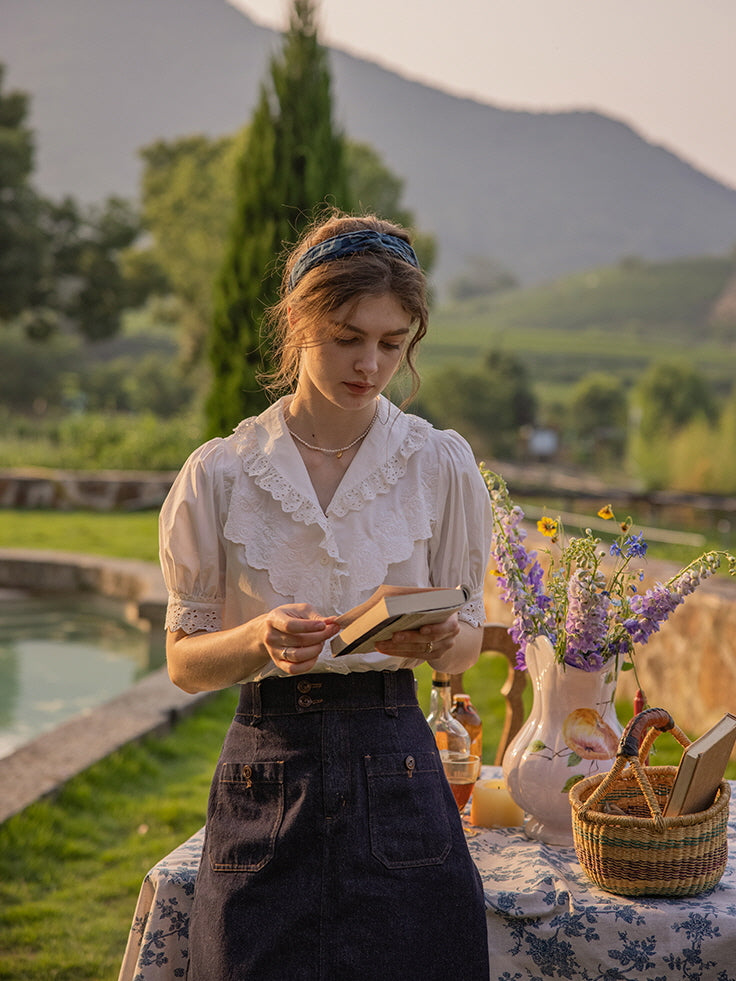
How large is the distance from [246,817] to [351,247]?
90 centimetres

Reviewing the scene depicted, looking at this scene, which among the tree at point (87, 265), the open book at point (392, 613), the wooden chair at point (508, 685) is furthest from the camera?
the tree at point (87, 265)

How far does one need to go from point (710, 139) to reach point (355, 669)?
41.0m

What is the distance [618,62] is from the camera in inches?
997

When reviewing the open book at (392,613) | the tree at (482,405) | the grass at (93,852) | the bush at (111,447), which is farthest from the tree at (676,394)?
the open book at (392,613)

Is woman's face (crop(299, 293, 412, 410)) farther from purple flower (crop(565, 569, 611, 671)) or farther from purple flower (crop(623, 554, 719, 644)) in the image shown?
purple flower (crop(623, 554, 719, 644))

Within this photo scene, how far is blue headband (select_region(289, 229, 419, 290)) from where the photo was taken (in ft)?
5.34

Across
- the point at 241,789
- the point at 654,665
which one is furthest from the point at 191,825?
the point at 241,789

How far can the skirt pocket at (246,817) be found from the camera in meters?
1.53

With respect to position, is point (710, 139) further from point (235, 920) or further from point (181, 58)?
point (181, 58)

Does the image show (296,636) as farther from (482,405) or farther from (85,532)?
(482,405)

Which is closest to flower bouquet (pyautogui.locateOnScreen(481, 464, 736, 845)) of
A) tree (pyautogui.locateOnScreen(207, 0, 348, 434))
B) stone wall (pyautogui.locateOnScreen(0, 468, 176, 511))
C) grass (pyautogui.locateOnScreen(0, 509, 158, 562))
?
tree (pyautogui.locateOnScreen(207, 0, 348, 434))

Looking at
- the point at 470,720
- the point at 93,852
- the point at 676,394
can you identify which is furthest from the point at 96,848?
the point at 676,394

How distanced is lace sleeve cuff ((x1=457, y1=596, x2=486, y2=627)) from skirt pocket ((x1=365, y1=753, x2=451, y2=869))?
260 millimetres

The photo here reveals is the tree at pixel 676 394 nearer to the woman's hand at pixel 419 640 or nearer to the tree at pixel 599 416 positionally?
the tree at pixel 599 416
